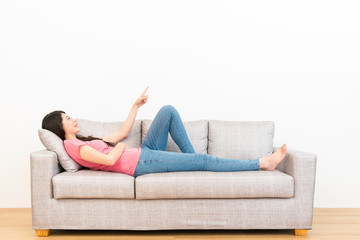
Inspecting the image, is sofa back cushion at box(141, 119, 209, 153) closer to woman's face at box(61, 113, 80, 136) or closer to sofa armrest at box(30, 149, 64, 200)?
woman's face at box(61, 113, 80, 136)

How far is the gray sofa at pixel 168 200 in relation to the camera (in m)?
2.70

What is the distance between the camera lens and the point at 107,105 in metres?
3.79

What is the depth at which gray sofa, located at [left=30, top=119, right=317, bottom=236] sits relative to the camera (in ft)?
8.87

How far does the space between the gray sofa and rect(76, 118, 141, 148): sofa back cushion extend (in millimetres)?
577

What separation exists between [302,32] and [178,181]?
6.96ft

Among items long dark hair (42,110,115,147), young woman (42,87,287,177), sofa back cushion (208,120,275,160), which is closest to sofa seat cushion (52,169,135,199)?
young woman (42,87,287,177)

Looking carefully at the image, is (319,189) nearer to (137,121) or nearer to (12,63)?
(137,121)

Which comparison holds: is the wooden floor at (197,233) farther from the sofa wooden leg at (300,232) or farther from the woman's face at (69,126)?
the woman's face at (69,126)

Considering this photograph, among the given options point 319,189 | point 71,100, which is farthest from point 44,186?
point 319,189

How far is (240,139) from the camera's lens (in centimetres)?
333

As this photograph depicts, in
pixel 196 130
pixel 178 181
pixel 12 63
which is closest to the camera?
pixel 178 181

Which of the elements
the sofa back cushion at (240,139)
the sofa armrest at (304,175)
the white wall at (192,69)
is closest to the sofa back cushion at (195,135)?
the sofa back cushion at (240,139)

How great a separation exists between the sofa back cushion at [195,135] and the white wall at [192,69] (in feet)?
1.30

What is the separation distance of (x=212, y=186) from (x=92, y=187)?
0.86 meters
